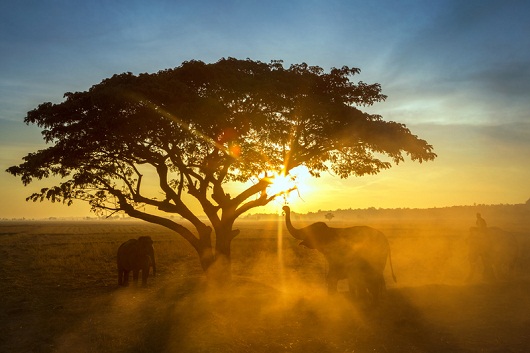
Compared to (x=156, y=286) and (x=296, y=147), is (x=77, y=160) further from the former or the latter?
(x=296, y=147)

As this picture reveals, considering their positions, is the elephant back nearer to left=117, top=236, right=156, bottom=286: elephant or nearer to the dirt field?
left=117, top=236, right=156, bottom=286: elephant

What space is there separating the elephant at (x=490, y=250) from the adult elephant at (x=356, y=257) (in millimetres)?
8684

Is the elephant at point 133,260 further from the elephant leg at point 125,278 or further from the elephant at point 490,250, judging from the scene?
the elephant at point 490,250

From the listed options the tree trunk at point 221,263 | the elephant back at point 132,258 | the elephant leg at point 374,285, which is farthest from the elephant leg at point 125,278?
the elephant leg at point 374,285

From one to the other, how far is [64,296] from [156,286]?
3498 mm

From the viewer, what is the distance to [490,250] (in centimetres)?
1995

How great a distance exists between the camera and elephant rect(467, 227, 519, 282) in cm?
1990

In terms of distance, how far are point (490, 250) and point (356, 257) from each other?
1026cm

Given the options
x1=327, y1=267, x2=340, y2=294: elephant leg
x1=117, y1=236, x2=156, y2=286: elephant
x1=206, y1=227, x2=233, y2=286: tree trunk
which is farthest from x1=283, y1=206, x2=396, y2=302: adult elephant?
x1=117, y1=236, x2=156, y2=286: elephant

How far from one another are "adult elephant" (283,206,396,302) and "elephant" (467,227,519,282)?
342 inches

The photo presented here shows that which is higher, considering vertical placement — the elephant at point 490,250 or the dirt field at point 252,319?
the elephant at point 490,250

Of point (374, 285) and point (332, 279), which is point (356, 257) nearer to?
point (374, 285)

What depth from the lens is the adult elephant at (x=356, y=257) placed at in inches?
517

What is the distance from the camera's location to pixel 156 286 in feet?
58.1
